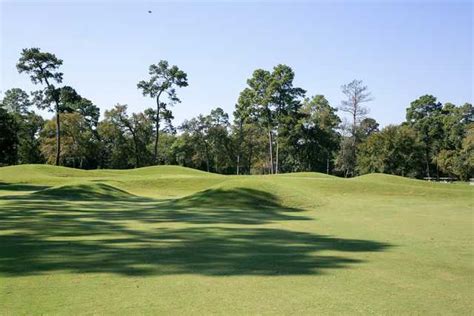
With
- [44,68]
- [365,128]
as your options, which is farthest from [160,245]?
[365,128]

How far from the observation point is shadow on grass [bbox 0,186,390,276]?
275 inches

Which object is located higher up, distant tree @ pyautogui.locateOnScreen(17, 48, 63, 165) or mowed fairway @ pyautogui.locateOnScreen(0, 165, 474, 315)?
distant tree @ pyautogui.locateOnScreen(17, 48, 63, 165)

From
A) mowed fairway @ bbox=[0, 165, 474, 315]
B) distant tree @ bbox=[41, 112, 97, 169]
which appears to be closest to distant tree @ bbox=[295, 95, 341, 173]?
distant tree @ bbox=[41, 112, 97, 169]

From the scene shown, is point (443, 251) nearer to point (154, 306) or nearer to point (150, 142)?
point (154, 306)

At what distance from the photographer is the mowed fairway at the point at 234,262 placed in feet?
17.2

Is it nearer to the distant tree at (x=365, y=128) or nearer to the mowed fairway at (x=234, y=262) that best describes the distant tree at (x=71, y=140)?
the distant tree at (x=365, y=128)

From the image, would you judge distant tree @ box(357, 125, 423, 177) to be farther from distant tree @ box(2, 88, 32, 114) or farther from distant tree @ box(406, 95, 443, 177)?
distant tree @ box(2, 88, 32, 114)

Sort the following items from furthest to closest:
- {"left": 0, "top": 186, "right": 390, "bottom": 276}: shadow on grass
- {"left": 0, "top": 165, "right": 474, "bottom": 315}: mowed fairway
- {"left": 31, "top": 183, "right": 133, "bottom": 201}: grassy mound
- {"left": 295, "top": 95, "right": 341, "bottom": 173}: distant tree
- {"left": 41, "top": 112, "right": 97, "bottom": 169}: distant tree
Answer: {"left": 295, "top": 95, "right": 341, "bottom": 173}: distant tree < {"left": 41, "top": 112, "right": 97, "bottom": 169}: distant tree < {"left": 31, "top": 183, "right": 133, "bottom": 201}: grassy mound < {"left": 0, "top": 186, "right": 390, "bottom": 276}: shadow on grass < {"left": 0, "top": 165, "right": 474, "bottom": 315}: mowed fairway

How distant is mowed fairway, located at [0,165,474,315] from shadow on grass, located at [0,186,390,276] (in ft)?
0.08

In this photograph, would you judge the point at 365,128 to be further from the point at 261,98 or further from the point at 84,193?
the point at 84,193

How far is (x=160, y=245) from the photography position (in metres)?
9.00

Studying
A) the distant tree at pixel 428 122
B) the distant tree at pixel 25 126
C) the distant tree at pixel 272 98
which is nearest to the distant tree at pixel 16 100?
the distant tree at pixel 25 126

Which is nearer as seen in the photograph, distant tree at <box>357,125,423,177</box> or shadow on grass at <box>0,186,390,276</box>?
shadow on grass at <box>0,186,390,276</box>

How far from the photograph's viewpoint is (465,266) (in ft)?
24.6
